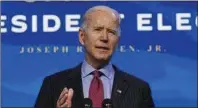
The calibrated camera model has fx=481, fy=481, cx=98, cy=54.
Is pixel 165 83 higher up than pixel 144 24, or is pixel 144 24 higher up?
pixel 144 24

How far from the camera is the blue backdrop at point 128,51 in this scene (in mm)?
2676

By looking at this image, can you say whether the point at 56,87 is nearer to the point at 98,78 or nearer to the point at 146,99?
the point at 98,78

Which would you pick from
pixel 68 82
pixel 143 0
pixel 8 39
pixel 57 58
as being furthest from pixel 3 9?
pixel 68 82

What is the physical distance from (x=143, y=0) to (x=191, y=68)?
0.47 meters

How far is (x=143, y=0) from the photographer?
8.88ft

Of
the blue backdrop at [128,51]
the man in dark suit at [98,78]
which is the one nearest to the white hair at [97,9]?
the man in dark suit at [98,78]

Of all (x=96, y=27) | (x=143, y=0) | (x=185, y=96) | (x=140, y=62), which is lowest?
(x=185, y=96)

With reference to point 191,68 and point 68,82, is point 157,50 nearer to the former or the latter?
point 191,68

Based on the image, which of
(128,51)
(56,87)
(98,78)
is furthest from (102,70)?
(128,51)

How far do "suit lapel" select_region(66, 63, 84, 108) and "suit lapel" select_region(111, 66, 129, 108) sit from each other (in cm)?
10

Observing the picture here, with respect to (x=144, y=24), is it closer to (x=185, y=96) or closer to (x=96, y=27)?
(x=185, y=96)

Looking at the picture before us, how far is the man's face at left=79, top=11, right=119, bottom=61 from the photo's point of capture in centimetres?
141

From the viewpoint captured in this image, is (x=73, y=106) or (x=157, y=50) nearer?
(x=73, y=106)

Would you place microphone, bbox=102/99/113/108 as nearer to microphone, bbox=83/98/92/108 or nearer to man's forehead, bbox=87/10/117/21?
microphone, bbox=83/98/92/108
